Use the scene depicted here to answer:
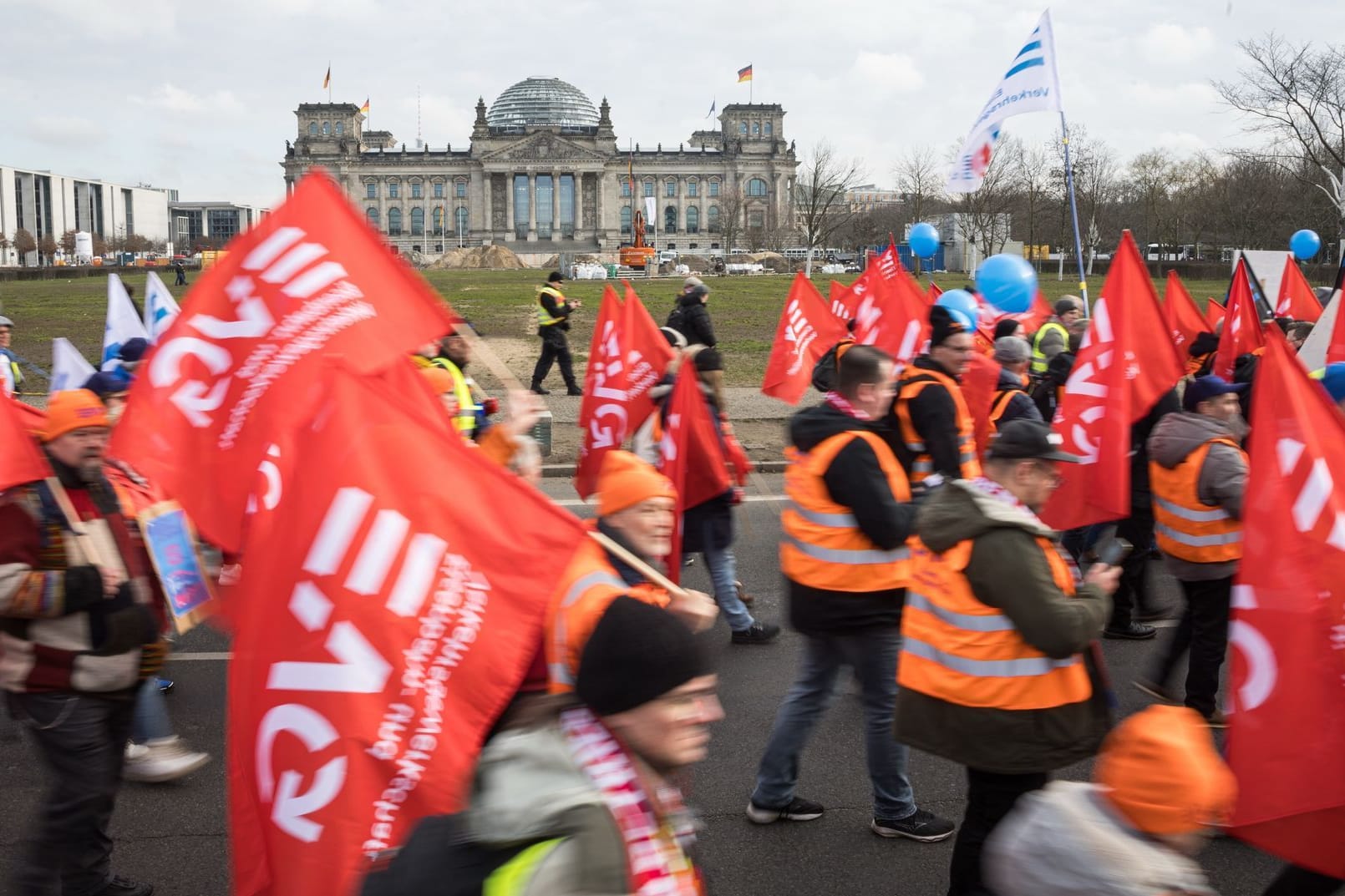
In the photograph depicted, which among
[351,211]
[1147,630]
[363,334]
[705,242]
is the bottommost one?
[1147,630]

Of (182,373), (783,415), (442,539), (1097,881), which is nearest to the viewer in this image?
(1097,881)

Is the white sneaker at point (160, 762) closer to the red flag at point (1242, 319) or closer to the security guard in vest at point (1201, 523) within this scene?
the security guard in vest at point (1201, 523)

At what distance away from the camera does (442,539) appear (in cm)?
268

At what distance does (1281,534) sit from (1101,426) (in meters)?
2.96

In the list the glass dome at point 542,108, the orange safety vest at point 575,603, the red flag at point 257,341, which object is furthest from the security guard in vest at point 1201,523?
the glass dome at point 542,108

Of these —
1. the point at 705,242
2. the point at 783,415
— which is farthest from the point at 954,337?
the point at 705,242

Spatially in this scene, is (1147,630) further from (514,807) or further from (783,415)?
(783,415)

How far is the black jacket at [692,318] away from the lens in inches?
533

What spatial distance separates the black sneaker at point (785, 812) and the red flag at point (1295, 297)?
999cm

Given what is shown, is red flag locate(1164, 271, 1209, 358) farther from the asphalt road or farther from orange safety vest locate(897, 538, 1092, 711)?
orange safety vest locate(897, 538, 1092, 711)

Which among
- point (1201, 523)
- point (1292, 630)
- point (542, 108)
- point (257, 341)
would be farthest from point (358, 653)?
point (542, 108)

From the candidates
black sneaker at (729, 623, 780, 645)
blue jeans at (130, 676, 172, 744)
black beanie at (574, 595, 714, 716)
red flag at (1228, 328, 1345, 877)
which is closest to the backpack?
black beanie at (574, 595, 714, 716)

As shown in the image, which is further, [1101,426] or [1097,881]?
[1101,426]

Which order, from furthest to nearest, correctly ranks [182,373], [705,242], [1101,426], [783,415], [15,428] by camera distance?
[705,242], [783,415], [1101,426], [182,373], [15,428]
